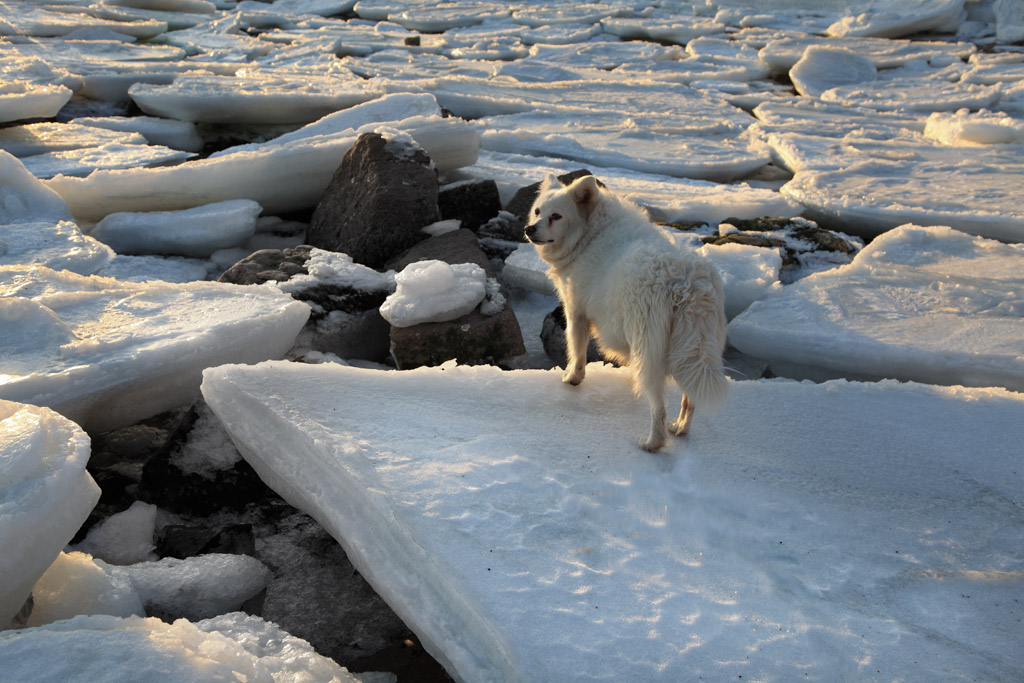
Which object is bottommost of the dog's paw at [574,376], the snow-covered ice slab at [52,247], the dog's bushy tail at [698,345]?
the dog's paw at [574,376]

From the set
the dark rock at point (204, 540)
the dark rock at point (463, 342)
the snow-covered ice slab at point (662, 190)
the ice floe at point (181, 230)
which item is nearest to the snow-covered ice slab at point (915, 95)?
the snow-covered ice slab at point (662, 190)

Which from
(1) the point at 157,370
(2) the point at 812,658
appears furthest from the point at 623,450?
(1) the point at 157,370

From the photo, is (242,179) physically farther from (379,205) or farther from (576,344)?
(576,344)

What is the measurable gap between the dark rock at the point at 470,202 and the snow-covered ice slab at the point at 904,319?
2.07 m

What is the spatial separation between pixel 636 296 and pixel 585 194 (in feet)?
2.02

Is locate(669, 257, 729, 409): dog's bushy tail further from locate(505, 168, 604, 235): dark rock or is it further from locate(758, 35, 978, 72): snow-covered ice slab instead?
locate(758, 35, 978, 72): snow-covered ice slab

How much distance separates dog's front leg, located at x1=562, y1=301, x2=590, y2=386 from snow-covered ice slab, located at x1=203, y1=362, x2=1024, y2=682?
57mm

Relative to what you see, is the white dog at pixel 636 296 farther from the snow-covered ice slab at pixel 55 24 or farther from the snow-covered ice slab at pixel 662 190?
the snow-covered ice slab at pixel 55 24

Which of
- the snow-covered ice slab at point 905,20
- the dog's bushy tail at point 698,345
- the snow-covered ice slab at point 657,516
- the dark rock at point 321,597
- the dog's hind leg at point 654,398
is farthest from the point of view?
the snow-covered ice slab at point 905,20

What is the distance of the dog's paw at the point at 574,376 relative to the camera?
2.96 meters

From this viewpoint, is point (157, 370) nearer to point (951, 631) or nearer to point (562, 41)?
point (951, 631)

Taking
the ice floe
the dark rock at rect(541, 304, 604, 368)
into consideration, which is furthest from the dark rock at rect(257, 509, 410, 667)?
the ice floe

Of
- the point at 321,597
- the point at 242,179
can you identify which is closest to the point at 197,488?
the point at 321,597

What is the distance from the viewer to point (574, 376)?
9.69 ft
